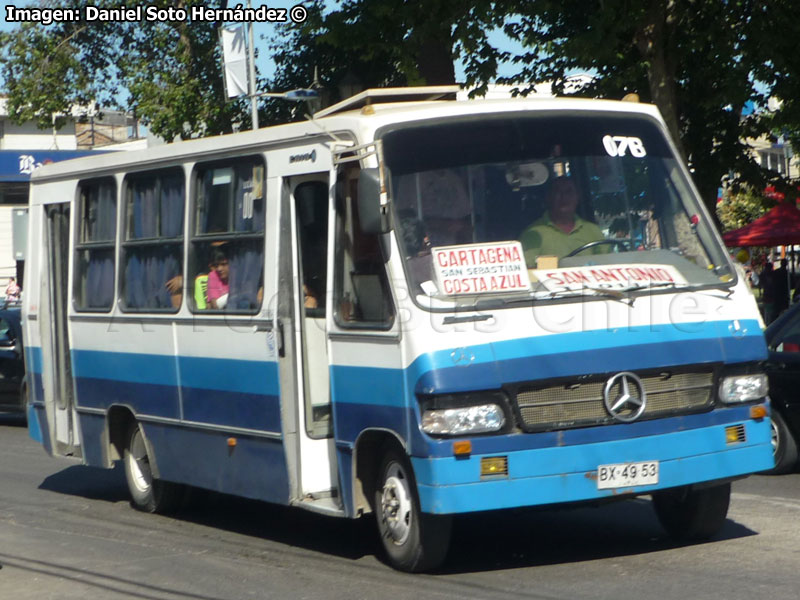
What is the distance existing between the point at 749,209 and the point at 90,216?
40403mm

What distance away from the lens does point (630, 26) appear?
18.1m

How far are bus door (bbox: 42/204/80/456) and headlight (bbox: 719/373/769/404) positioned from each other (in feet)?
19.3

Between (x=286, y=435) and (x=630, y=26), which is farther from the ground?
(x=630, y=26)

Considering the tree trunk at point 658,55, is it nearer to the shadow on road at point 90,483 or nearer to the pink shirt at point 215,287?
the shadow on road at point 90,483

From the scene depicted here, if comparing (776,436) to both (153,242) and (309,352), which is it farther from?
(153,242)

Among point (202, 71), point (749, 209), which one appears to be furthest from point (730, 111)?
point (749, 209)

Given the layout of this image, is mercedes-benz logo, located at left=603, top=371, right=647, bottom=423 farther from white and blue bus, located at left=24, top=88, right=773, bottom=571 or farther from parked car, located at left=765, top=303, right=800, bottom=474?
parked car, located at left=765, top=303, right=800, bottom=474

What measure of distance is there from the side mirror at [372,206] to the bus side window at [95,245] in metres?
3.83

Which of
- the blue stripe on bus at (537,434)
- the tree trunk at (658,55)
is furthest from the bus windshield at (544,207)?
the tree trunk at (658,55)

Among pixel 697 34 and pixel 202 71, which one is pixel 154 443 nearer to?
pixel 697 34

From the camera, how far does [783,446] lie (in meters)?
10.9

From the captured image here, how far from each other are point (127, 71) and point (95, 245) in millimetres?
30068

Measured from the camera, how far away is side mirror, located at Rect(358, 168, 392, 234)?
721 cm

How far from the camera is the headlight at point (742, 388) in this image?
7.56 metres
